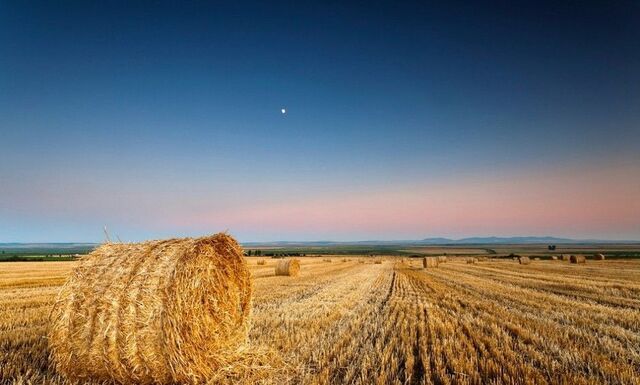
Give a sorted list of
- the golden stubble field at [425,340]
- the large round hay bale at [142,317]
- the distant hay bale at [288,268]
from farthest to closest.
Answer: the distant hay bale at [288,268], the golden stubble field at [425,340], the large round hay bale at [142,317]

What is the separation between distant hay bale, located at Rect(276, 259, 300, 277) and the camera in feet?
87.4

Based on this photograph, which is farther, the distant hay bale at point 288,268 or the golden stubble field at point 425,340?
the distant hay bale at point 288,268

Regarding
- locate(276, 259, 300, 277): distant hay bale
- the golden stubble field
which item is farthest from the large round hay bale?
locate(276, 259, 300, 277): distant hay bale

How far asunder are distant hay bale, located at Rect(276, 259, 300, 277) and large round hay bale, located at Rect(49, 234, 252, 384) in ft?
66.0

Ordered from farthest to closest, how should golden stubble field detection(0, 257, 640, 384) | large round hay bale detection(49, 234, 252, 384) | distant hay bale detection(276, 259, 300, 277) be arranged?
distant hay bale detection(276, 259, 300, 277) < golden stubble field detection(0, 257, 640, 384) < large round hay bale detection(49, 234, 252, 384)

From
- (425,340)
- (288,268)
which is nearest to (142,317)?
(425,340)

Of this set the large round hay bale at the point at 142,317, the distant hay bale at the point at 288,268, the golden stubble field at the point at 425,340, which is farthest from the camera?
the distant hay bale at the point at 288,268

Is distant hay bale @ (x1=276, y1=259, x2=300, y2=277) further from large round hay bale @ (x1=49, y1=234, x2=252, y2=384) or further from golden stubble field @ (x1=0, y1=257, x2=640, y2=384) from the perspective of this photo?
large round hay bale @ (x1=49, y1=234, x2=252, y2=384)

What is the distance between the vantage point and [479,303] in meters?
12.7

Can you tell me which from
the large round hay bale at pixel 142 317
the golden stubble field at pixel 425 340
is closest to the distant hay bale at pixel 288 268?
the golden stubble field at pixel 425 340

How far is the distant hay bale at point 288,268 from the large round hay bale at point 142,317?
2013cm

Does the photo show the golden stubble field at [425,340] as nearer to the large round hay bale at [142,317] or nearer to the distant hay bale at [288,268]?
the large round hay bale at [142,317]

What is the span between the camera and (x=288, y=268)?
26641 millimetres

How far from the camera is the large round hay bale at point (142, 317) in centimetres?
538
